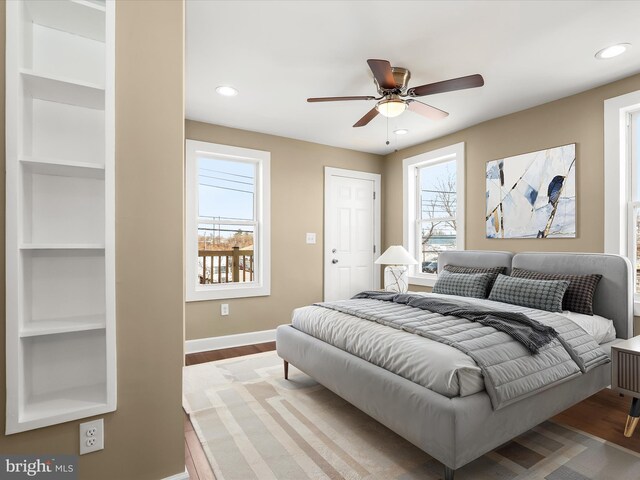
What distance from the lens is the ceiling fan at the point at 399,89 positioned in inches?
88.0

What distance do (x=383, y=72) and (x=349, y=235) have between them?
296 cm

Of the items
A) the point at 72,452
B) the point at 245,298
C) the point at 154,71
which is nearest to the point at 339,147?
the point at 245,298

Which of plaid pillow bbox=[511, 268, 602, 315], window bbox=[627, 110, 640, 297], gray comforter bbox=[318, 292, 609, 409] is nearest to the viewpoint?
gray comforter bbox=[318, 292, 609, 409]

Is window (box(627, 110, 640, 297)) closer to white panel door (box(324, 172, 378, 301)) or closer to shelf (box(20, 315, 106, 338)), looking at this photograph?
white panel door (box(324, 172, 378, 301))

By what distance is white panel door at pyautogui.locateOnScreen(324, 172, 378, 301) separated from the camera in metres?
4.82

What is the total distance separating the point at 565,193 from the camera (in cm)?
Result: 325

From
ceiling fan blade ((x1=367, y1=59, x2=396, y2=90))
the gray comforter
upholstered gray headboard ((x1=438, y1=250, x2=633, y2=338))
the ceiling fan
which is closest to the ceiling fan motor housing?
the ceiling fan

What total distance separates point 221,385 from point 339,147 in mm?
3413

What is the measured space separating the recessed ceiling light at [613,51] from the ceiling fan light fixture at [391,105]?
1.43 m

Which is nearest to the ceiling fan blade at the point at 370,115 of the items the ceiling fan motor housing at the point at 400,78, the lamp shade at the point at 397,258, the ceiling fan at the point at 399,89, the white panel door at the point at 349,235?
the ceiling fan at the point at 399,89

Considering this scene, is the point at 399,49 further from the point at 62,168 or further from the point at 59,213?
the point at 59,213

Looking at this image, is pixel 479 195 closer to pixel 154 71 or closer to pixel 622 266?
pixel 622 266

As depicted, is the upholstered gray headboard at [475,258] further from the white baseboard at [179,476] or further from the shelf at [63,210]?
the shelf at [63,210]

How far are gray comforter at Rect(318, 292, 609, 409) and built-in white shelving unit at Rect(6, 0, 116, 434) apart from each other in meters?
1.64
